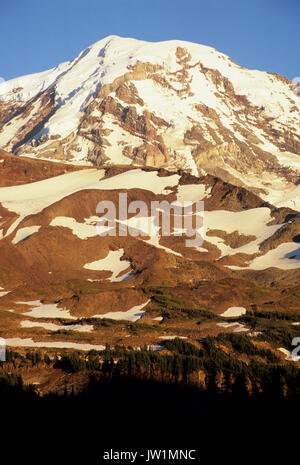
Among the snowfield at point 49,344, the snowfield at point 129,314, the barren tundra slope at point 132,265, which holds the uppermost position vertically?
the barren tundra slope at point 132,265

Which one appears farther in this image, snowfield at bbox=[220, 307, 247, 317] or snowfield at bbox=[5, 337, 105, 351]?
snowfield at bbox=[220, 307, 247, 317]

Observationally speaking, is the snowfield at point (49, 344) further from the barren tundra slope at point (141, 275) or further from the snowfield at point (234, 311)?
the snowfield at point (234, 311)

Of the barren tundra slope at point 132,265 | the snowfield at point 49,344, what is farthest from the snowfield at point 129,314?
the snowfield at point 49,344

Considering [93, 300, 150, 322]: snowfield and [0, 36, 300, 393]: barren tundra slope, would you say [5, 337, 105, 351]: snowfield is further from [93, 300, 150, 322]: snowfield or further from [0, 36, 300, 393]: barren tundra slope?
[93, 300, 150, 322]: snowfield

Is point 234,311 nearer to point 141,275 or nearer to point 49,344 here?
point 141,275

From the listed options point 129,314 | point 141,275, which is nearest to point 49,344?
point 129,314

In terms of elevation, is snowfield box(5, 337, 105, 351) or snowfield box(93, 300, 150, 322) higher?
snowfield box(93, 300, 150, 322)

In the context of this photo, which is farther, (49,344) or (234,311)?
(234,311)

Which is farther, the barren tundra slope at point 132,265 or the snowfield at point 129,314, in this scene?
the snowfield at point 129,314

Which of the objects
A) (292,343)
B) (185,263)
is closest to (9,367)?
(292,343)

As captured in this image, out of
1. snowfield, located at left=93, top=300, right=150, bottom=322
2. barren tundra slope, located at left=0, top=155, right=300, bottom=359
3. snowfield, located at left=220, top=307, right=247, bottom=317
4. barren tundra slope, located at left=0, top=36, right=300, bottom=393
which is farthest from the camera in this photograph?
snowfield, located at left=220, top=307, right=247, bottom=317

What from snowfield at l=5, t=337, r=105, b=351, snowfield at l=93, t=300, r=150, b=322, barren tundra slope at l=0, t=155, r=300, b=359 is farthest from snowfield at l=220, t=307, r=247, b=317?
snowfield at l=5, t=337, r=105, b=351

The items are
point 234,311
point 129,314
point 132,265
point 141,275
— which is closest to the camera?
point 129,314
